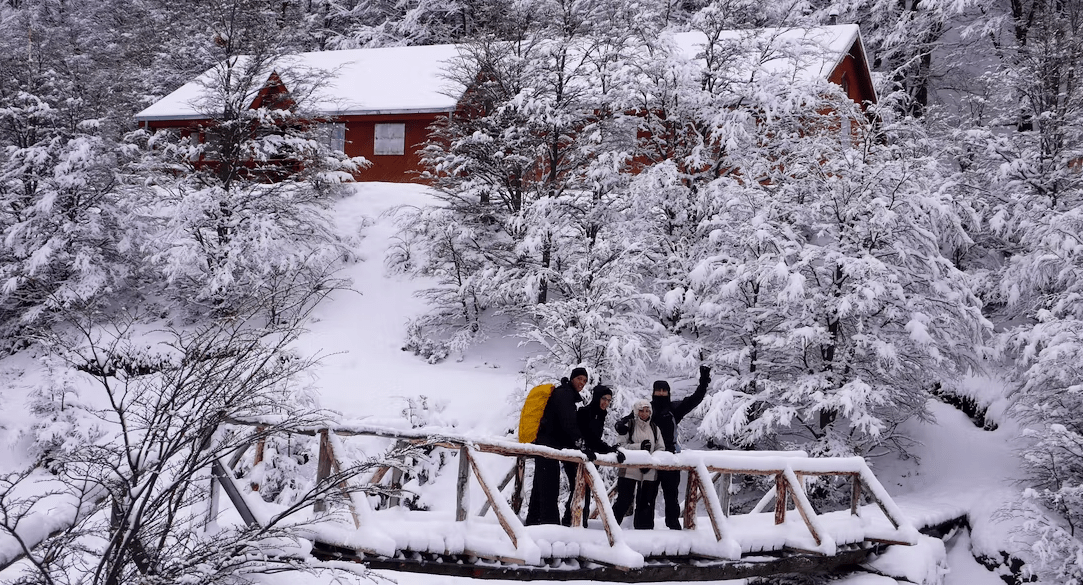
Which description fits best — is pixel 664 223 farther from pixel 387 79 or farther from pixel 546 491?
pixel 387 79

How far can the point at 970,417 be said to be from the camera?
16672mm

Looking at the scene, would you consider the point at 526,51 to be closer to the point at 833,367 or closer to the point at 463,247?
the point at 463,247

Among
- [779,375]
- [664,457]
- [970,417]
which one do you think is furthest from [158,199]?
[970,417]

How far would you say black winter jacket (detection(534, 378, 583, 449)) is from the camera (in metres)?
7.50

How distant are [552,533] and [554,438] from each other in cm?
91

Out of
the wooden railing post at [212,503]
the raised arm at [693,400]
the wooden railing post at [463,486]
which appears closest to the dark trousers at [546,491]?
the wooden railing post at [463,486]

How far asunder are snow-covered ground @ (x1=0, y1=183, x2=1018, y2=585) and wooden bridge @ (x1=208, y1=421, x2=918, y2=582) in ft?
5.93

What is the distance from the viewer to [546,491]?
26.2 feet

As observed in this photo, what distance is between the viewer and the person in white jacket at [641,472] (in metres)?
7.95

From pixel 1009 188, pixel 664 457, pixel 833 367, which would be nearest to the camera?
pixel 664 457

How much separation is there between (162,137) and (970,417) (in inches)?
818

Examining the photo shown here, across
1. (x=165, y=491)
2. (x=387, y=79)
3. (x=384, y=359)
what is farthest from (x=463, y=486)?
(x=387, y=79)

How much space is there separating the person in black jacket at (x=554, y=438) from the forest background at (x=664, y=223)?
11.0 ft

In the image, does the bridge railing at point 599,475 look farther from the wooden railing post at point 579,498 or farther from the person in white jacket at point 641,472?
the person in white jacket at point 641,472
